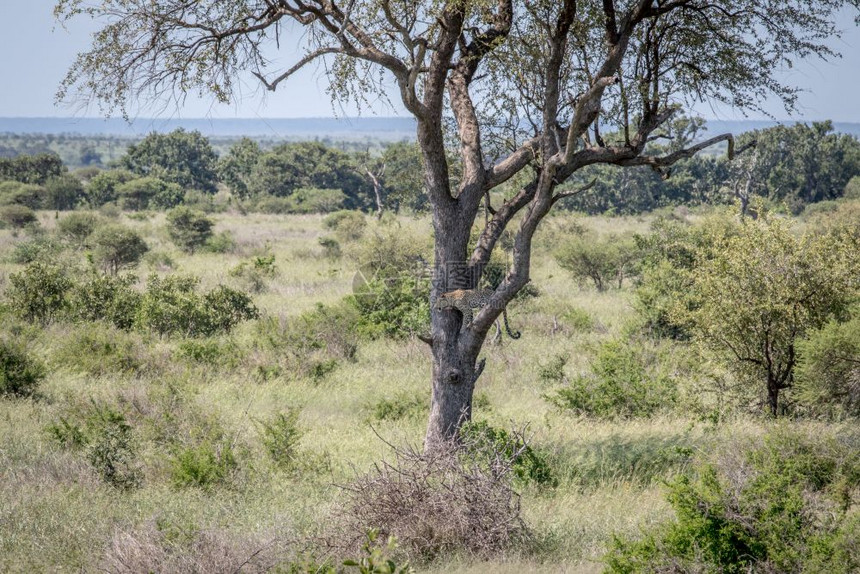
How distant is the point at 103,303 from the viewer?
54.0 ft

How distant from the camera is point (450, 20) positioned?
741 cm

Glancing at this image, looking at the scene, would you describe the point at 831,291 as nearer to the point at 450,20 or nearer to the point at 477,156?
the point at 477,156

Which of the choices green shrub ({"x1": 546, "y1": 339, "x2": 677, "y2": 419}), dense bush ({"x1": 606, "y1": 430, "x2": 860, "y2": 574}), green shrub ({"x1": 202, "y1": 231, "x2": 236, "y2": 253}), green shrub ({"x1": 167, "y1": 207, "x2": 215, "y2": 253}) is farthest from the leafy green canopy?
dense bush ({"x1": 606, "y1": 430, "x2": 860, "y2": 574})

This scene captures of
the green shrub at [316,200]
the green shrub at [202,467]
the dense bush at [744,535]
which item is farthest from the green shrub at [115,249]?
the green shrub at [316,200]

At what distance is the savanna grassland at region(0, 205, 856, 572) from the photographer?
5.52 m

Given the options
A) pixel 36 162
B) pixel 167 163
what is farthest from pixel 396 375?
pixel 167 163

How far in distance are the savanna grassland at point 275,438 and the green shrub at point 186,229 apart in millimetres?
10541

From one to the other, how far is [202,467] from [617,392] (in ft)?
19.7

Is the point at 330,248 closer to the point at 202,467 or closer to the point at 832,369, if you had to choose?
the point at 832,369

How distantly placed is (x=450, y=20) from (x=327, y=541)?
475 centimetres

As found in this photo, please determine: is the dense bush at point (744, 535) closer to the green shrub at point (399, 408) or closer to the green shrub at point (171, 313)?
the green shrub at point (399, 408)

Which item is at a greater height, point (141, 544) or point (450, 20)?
point (450, 20)

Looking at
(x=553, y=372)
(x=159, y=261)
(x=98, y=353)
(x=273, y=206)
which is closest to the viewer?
(x=98, y=353)

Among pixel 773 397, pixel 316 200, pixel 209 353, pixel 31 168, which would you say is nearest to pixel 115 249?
pixel 209 353
